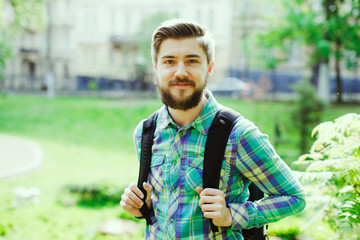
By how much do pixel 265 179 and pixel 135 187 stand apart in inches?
30.7

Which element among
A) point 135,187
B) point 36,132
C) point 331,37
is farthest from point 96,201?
point 331,37

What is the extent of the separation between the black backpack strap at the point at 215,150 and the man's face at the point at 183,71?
0.22m

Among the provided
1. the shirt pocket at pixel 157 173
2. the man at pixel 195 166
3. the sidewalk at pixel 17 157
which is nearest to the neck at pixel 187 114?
the man at pixel 195 166

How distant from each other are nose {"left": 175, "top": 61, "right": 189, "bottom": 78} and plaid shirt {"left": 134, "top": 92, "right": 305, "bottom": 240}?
0.80 ft

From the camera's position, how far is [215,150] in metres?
1.86

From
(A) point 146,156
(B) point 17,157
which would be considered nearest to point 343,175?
(A) point 146,156

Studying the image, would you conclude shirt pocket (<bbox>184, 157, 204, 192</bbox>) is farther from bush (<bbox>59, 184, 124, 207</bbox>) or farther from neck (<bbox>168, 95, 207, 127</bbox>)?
bush (<bbox>59, 184, 124, 207</bbox>)

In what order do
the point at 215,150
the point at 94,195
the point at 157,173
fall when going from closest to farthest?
1. the point at 215,150
2. the point at 157,173
3. the point at 94,195

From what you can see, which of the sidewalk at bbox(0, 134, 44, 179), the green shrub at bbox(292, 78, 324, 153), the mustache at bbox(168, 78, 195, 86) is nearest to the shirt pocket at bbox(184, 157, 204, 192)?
the mustache at bbox(168, 78, 195, 86)

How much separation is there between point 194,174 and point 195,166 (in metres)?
0.05

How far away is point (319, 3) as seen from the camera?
15.8 meters

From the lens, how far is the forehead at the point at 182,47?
1967mm

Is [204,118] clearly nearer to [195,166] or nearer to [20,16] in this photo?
[195,166]

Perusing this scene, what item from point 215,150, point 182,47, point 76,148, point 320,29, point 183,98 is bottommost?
point 76,148
